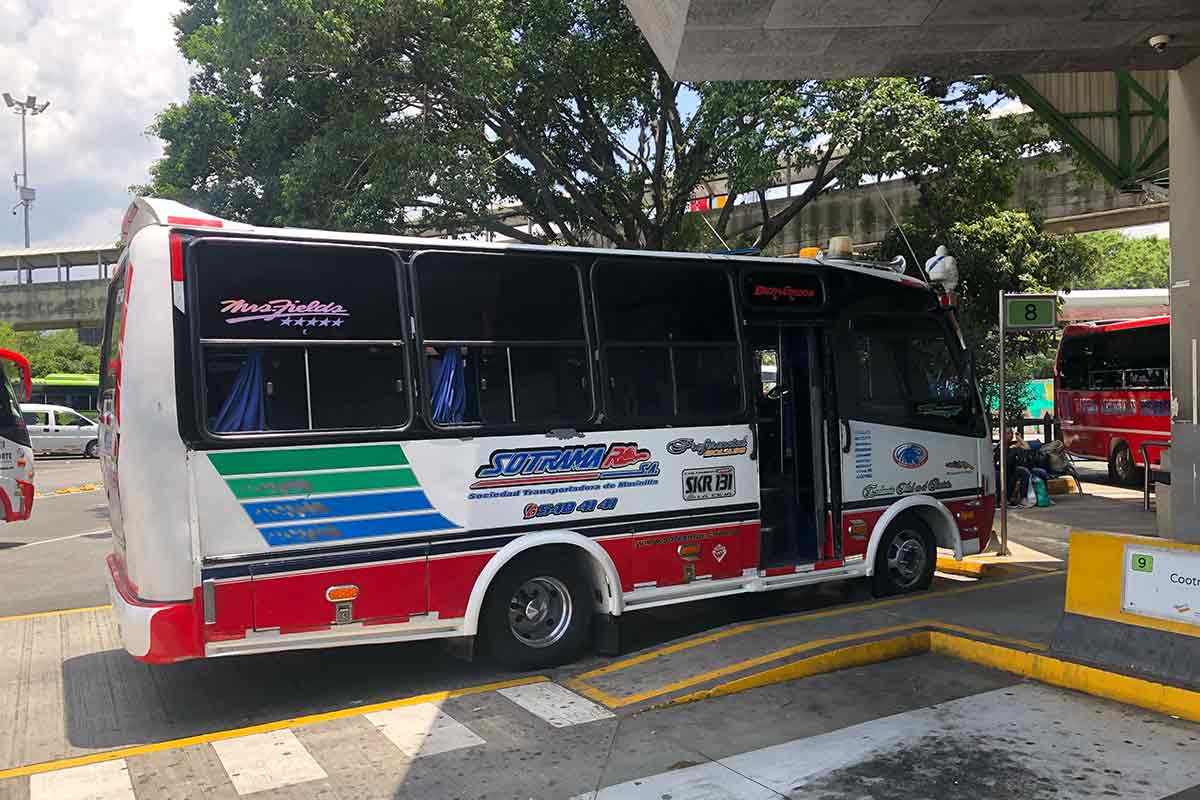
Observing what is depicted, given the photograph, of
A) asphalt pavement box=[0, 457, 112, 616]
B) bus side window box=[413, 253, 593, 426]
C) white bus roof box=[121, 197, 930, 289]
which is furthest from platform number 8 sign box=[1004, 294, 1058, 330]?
asphalt pavement box=[0, 457, 112, 616]

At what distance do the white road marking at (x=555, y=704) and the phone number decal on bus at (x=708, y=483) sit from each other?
5.65 ft

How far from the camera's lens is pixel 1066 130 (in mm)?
14344

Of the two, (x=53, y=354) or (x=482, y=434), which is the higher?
(x=53, y=354)

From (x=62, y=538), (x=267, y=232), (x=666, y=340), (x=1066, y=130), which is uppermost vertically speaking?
(x=1066, y=130)

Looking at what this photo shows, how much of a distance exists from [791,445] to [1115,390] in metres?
15.1

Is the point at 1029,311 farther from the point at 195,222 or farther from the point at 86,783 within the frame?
the point at 86,783

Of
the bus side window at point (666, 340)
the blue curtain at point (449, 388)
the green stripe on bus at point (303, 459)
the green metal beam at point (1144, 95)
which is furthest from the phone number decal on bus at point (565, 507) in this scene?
the green metal beam at point (1144, 95)

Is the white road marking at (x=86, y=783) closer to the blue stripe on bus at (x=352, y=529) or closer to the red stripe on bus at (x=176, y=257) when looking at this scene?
the blue stripe on bus at (x=352, y=529)

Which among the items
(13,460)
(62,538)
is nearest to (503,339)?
(13,460)

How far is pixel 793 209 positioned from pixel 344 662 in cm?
1278

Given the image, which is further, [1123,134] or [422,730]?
[1123,134]

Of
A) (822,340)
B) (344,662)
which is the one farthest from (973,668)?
(344,662)

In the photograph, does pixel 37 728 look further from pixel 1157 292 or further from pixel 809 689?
pixel 1157 292

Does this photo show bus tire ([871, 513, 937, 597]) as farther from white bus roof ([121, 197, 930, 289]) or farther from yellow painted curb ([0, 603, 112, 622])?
yellow painted curb ([0, 603, 112, 622])
